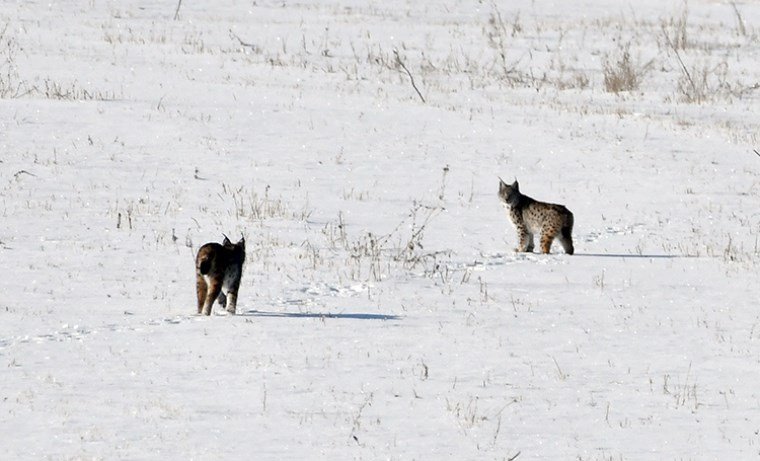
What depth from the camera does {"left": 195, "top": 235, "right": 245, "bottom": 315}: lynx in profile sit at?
11.4 metres

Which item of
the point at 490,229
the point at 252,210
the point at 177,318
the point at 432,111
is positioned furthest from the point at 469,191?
the point at 177,318

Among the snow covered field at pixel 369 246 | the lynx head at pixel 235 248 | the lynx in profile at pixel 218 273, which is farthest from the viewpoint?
the lynx head at pixel 235 248

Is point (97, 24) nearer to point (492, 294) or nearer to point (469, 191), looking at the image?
point (469, 191)

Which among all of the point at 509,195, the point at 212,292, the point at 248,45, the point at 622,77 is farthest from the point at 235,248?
the point at 248,45

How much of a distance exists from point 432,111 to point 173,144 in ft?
17.6

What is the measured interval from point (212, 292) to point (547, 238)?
4.92 meters

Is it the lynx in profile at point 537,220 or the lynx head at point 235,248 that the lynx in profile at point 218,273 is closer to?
the lynx head at point 235,248

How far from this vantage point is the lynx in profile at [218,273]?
11.4m

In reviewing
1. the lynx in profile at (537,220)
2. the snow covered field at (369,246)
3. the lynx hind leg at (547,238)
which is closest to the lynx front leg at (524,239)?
the lynx in profile at (537,220)

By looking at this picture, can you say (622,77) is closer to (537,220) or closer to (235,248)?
(537,220)

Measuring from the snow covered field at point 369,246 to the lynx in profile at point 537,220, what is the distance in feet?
1.11

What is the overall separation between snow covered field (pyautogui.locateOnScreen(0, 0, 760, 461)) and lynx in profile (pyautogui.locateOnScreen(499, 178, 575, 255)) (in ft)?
1.11

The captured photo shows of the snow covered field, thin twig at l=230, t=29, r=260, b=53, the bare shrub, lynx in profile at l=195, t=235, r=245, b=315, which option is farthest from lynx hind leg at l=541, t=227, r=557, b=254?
thin twig at l=230, t=29, r=260, b=53

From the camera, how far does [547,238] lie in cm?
1543
